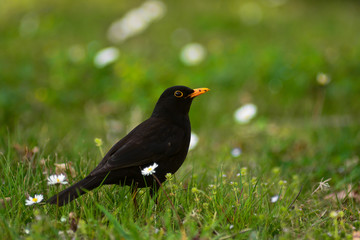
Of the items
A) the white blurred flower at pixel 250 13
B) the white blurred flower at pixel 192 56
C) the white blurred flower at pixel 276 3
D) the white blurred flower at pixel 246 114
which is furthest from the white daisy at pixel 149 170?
the white blurred flower at pixel 276 3

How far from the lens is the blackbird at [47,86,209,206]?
9.39 ft

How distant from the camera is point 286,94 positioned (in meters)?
6.49

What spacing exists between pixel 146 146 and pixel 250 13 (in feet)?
28.8

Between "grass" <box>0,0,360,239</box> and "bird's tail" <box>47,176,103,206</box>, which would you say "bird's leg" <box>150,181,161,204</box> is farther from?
"bird's tail" <box>47,176,103,206</box>

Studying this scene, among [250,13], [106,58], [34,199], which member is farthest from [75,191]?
[250,13]

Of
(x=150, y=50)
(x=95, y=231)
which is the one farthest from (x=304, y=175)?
(x=150, y=50)

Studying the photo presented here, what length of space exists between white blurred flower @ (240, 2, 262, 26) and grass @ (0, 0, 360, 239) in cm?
18

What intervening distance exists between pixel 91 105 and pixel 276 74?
2.57 m

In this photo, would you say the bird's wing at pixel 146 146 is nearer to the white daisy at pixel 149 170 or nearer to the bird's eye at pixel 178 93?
the white daisy at pixel 149 170

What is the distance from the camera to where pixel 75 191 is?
2.74 meters

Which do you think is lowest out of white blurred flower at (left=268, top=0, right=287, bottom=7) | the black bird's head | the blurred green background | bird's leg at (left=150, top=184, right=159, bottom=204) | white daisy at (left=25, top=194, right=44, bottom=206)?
white blurred flower at (left=268, top=0, right=287, bottom=7)

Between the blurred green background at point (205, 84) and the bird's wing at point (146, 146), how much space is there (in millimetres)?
692

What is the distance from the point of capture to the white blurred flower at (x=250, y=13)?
421 inches

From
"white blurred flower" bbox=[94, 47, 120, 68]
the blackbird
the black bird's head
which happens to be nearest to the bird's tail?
the blackbird
